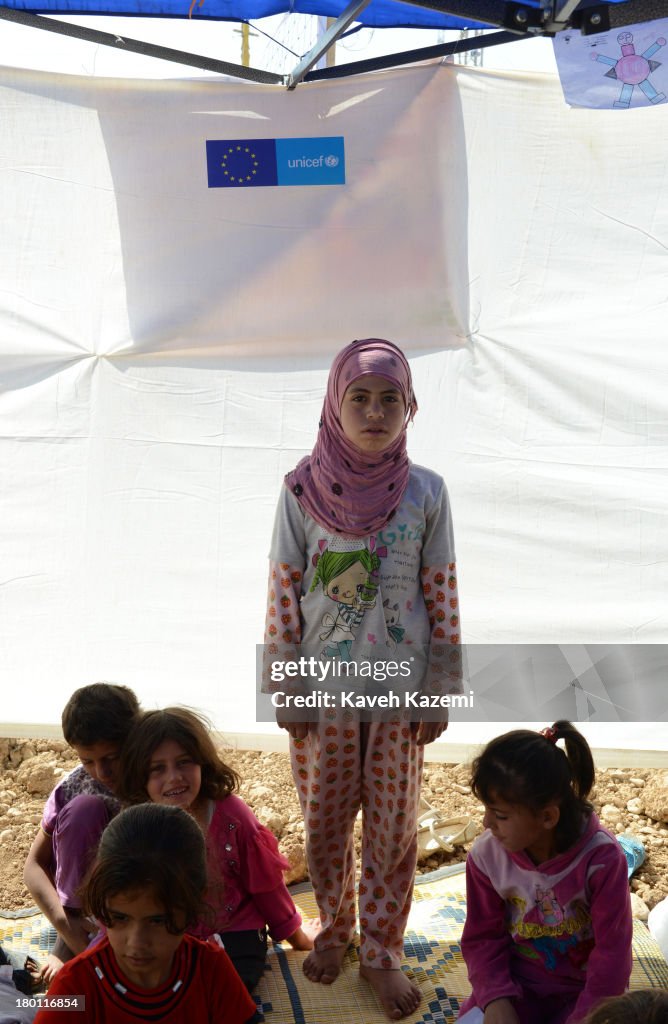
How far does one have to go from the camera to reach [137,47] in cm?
286

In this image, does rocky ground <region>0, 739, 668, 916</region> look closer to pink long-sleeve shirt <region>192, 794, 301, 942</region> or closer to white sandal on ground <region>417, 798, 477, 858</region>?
white sandal on ground <region>417, 798, 477, 858</region>

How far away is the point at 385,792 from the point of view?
2.20 metres

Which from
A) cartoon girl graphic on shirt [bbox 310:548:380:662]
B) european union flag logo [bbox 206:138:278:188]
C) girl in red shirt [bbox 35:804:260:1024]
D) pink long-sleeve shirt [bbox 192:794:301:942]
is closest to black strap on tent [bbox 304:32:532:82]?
european union flag logo [bbox 206:138:278:188]

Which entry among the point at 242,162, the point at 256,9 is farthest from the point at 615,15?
the point at 242,162

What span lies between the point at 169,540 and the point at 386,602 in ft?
3.84

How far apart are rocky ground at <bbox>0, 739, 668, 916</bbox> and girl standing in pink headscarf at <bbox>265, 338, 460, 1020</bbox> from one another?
571mm

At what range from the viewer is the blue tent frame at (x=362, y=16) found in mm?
2410

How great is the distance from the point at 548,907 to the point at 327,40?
218 centimetres

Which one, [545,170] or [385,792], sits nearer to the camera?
[385,792]

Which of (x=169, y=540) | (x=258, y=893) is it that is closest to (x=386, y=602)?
(x=258, y=893)

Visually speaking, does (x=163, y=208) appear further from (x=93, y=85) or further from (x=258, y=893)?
(x=258, y=893)

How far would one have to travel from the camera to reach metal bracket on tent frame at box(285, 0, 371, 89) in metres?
2.44

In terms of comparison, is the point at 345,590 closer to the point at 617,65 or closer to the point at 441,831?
the point at 441,831

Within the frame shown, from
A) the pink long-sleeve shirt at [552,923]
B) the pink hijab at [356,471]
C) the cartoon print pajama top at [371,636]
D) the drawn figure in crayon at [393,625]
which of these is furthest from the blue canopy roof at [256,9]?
the pink long-sleeve shirt at [552,923]
